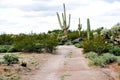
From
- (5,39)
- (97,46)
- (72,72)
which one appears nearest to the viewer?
(72,72)

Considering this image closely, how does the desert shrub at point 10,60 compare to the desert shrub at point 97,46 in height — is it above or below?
below

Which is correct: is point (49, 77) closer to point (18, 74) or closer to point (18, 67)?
point (18, 74)

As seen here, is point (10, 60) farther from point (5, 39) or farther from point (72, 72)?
point (5, 39)

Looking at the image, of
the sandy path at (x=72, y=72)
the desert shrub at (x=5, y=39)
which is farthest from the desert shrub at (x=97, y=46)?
the desert shrub at (x=5, y=39)

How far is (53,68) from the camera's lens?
21531 millimetres

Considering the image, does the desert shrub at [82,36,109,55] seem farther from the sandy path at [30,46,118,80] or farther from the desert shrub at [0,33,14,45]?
the desert shrub at [0,33,14,45]

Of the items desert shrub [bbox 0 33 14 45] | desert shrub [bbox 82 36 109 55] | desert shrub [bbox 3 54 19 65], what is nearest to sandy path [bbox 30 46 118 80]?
desert shrub [bbox 3 54 19 65]

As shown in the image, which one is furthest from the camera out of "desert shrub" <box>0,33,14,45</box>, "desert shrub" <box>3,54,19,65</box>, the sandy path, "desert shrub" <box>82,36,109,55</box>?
"desert shrub" <box>0,33,14,45</box>

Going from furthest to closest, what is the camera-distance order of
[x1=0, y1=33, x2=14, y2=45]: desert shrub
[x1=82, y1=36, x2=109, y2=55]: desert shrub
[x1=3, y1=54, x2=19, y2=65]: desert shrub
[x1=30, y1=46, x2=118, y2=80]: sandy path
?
[x1=0, y1=33, x2=14, y2=45]: desert shrub < [x1=82, y1=36, x2=109, y2=55]: desert shrub < [x1=3, y1=54, x2=19, y2=65]: desert shrub < [x1=30, y1=46, x2=118, y2=80]: sandy path

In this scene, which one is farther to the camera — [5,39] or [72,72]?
[5,39]

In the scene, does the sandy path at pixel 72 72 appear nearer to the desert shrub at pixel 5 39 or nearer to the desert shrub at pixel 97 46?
the desert shrub at pixel 97 46

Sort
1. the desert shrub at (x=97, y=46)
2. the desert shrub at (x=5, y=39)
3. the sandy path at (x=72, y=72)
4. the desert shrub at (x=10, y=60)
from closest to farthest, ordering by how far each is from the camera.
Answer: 1. the sandy path at (x=72, y=72)
2. the desert shrub at (x=10, y=60)
3. the desert shrub at (x=97, y=46)
4. the desert shrub at (x=5, y=39)

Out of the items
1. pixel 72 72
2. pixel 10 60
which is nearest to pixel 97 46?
pixel 10 60

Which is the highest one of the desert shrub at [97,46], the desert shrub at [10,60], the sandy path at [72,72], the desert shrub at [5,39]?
the desert shrub at [5,39]
